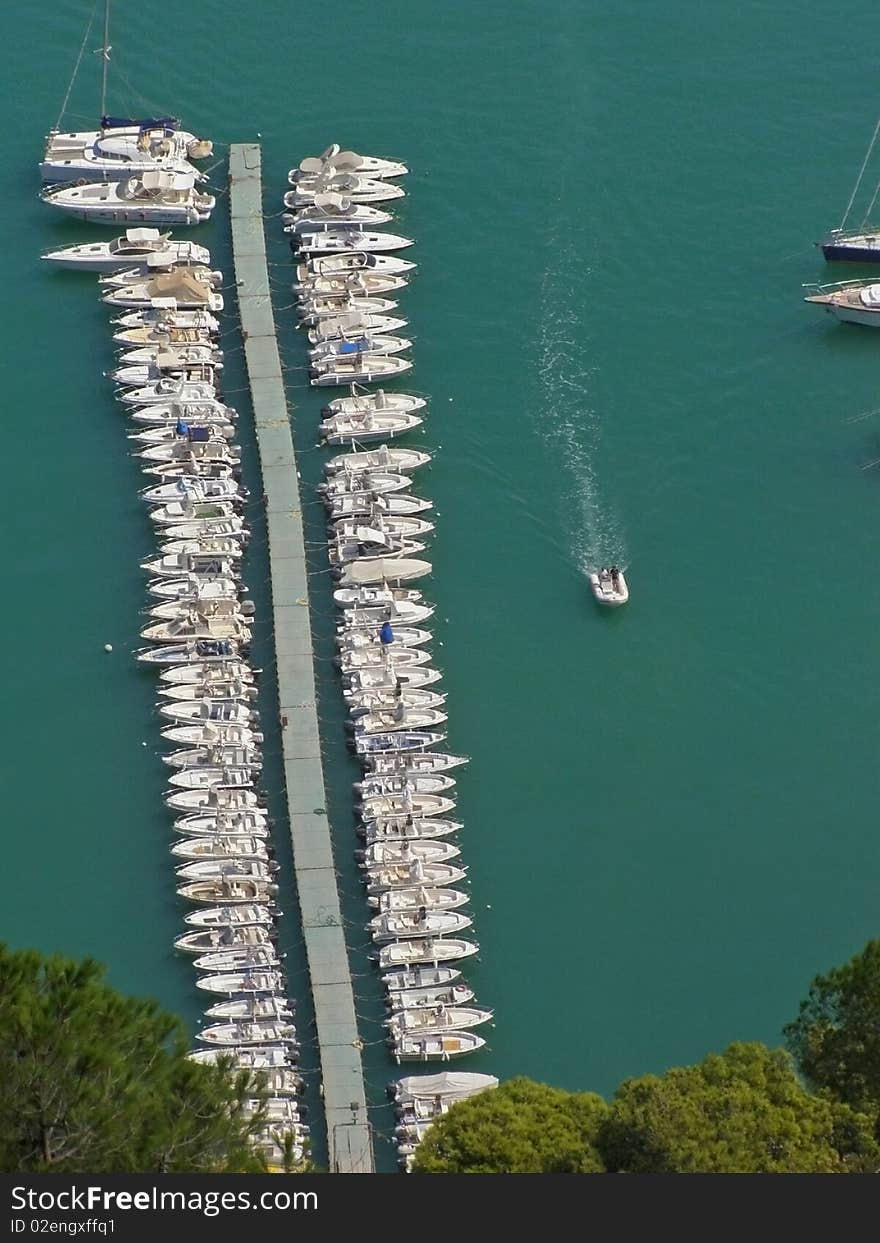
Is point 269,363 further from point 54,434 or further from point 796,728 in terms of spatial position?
point 796,728

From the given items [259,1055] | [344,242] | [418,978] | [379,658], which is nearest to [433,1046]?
[418,978]

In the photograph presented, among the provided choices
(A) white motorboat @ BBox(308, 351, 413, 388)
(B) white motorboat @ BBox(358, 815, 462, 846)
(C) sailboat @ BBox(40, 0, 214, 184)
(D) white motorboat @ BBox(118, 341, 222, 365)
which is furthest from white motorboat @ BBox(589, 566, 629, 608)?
(C) sailboat @ BBox(40, 0, 214, 184)

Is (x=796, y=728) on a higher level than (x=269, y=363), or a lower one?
lower

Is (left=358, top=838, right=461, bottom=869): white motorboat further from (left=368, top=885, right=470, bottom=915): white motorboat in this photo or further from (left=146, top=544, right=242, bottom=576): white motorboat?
(left=146, top=544, right=242, bottom=576): white motorboat

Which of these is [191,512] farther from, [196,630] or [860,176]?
[860,176]

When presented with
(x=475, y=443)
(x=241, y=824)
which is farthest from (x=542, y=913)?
(x=475, y=443)

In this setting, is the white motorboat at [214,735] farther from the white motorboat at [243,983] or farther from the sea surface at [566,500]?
the white motorboat at [243,983]

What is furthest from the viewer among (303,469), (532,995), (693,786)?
(303,469)
